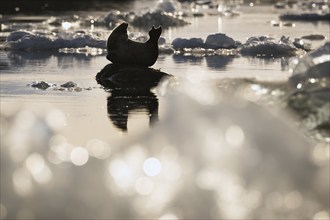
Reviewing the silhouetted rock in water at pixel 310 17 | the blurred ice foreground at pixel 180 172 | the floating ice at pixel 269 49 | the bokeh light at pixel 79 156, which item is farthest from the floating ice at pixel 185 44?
the silhouetted rock in water at pixel 310 17

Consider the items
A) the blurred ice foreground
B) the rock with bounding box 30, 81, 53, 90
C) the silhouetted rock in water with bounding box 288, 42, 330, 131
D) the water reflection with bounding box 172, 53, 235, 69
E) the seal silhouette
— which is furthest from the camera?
the water reflection with bounding box 172, 53, 235, 69

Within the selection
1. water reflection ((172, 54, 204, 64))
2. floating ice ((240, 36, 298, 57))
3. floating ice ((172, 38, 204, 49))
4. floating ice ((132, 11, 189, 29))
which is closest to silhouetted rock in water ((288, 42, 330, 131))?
water reflection ((172, 54, 204, 64))

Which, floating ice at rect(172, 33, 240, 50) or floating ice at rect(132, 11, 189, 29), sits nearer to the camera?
floating ice at rect(172, 33, 240, 50)

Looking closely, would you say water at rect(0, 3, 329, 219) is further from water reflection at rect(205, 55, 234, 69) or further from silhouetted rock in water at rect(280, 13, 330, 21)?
silhouetted rock in water at rect(280, 13, 330, 21)

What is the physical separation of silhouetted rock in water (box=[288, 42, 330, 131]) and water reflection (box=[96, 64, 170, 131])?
2310 mm

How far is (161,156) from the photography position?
388 inches

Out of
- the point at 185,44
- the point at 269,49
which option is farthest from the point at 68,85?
the point at 185,44

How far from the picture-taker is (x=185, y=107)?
1316 cm

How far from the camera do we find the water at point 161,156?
816 centimetres

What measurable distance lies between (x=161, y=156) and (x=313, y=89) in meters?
3.16

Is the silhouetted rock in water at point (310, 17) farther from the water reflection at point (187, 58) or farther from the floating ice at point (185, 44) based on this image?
the water reflection at point (187, 58)

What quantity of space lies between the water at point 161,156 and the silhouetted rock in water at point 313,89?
0.28 metres

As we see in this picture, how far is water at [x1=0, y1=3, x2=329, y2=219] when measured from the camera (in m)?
8.16

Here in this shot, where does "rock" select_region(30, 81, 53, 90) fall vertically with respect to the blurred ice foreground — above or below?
above
